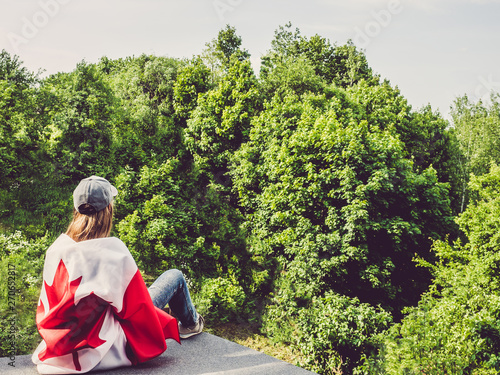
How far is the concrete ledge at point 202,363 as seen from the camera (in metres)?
2.63

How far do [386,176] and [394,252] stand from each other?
340 cm

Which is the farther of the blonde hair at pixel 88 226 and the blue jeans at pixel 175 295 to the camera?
the blue jeans at pixel 175 295

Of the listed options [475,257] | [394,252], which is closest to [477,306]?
[475,257]

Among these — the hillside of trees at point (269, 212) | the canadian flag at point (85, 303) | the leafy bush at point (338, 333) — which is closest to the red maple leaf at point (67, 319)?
→ the canadian flag at point (85, 303)

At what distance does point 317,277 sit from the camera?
43.6 feet

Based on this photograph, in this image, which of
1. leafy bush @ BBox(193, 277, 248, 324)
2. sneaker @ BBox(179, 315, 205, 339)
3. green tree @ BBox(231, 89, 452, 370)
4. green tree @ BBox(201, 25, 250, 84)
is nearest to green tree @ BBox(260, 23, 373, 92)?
green tree @ BBox(201, 25, 250, 84)

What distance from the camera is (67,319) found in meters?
2.35

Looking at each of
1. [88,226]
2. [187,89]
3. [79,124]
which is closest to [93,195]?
[88,226]

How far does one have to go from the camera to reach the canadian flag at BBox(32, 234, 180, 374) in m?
2.34

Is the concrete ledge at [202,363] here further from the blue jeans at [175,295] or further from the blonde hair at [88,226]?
the blonde hair at [88,226]

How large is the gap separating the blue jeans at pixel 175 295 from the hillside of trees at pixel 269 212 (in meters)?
6.68

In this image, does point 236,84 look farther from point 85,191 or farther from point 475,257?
point 85,191

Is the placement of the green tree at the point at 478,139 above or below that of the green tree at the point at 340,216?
above

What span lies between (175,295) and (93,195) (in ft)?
3.82
